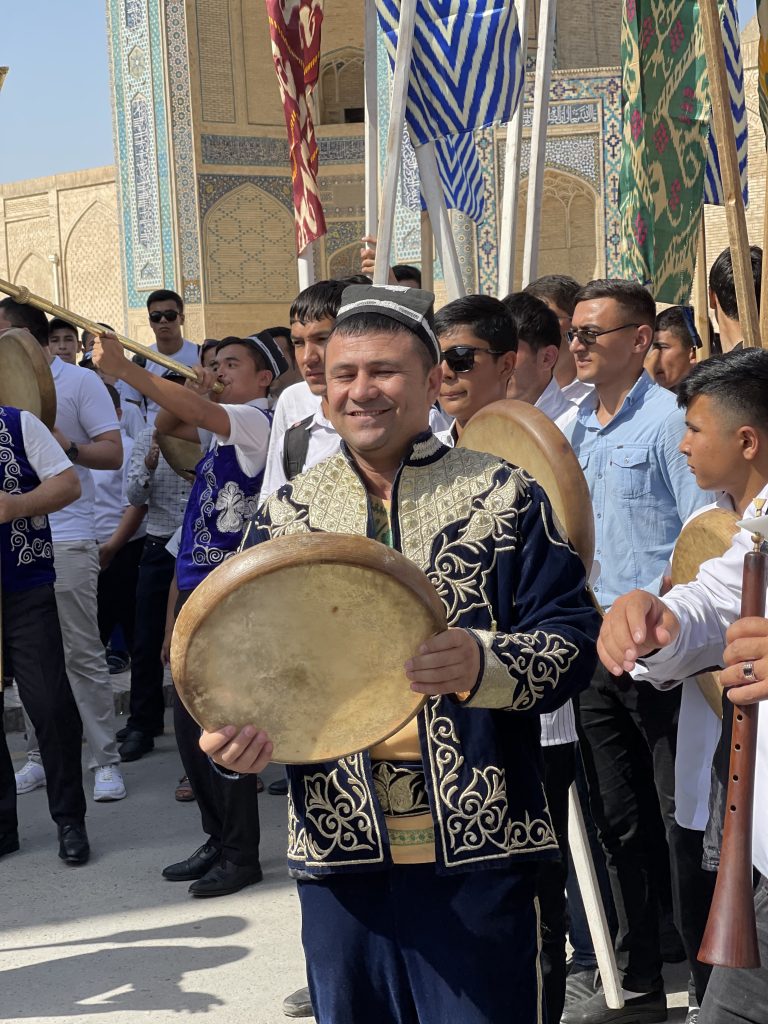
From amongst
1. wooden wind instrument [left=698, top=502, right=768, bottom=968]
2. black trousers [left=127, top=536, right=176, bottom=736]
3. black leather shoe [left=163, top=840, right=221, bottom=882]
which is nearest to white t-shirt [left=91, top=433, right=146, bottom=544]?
black trousers [left=127, top=536, right=176, bottom=736]

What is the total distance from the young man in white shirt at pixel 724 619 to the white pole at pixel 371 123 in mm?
2718

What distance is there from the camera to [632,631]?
184 centimetres

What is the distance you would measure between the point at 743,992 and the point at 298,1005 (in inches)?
70.9

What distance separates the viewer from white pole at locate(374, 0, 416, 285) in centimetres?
444

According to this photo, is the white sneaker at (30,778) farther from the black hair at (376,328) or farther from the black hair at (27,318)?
the black hair at (376,328)

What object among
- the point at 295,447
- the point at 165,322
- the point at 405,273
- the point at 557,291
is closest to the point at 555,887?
the point at 295,447

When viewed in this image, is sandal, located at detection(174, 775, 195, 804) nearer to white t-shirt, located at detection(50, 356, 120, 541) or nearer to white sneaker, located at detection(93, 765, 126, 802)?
white sneaker, located at detection(93, 765, 126, 802)

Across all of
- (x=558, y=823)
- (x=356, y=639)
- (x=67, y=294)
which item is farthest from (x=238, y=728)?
(x=67, y=294)

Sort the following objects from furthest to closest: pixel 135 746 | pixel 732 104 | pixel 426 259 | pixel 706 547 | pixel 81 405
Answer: pixel 732 104
pixel 426 259
pixel 135 746
pixel 81 405
pixel 706 547

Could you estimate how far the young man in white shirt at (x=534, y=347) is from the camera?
3824mm

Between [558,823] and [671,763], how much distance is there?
50cm

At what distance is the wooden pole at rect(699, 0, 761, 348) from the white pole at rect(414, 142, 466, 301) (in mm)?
1513

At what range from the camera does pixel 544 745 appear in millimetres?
2891

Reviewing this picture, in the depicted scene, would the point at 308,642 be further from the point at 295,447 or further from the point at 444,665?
the point at 295,447
